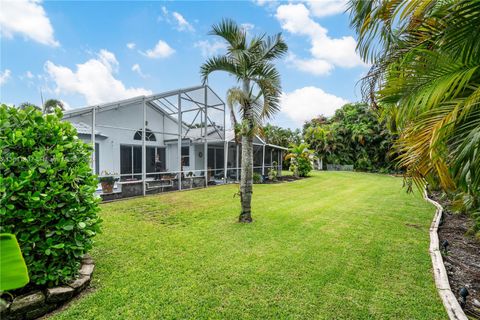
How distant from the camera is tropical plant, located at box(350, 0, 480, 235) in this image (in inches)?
88.8

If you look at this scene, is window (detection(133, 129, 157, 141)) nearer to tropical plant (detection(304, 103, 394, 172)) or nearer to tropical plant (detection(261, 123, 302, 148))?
tropical plant (detection(261, 123, 302, 148))

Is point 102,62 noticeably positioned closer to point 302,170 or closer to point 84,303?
point 84,303

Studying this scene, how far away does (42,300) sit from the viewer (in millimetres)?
2809

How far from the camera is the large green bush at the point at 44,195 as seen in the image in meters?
2.85

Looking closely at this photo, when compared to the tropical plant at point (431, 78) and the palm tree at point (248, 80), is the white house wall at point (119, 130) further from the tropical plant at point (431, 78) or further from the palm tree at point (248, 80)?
the tropical plant at point (431, 78)

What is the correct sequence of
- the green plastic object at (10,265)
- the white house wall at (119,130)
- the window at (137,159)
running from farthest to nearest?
1. the window at (137,159)
2. the white house wall at (119,130)
3. the green plastic object at (10,265)

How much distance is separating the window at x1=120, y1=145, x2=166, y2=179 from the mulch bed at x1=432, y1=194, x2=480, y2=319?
533 inches

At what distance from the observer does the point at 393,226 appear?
258 inches

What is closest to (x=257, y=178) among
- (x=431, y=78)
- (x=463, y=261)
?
(x=463, y=261)

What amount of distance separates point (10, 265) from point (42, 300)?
2510 millimetres

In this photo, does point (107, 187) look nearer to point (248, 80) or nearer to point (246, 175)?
point (246, 175)

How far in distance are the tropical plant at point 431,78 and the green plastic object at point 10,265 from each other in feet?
9.83

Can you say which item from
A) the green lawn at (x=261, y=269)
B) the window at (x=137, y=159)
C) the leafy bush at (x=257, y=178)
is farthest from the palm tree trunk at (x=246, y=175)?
the leafy bush at (x=257, y=178)

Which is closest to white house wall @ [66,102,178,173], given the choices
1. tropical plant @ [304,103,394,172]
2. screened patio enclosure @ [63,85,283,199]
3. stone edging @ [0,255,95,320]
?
screened patio enclosure @ [63,85,283,199]
